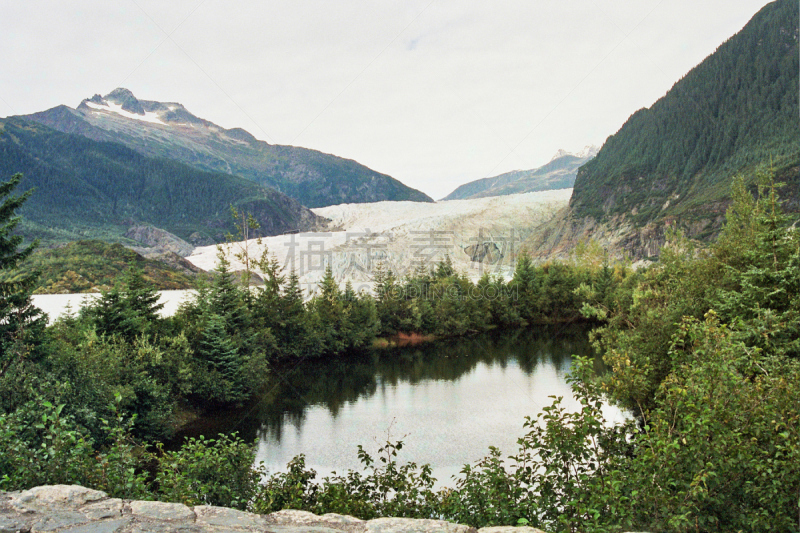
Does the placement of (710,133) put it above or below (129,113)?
below

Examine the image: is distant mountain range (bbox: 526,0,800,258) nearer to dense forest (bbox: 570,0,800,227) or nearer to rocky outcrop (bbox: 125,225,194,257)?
dense forest (bbox: 570,0,800,227)

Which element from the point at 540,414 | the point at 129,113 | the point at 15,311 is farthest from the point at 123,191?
the point at 129,113

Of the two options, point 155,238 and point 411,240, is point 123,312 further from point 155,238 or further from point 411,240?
point 155,238

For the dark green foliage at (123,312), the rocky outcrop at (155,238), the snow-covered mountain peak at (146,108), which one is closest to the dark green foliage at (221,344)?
the dark green foliage at (123,312)

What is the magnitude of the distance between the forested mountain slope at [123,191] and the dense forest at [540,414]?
190 ft

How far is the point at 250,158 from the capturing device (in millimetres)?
164750

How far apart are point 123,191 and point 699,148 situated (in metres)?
97.5

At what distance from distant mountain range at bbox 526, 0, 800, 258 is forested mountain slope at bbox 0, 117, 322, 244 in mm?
48046

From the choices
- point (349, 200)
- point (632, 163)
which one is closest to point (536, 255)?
point (632, 163)

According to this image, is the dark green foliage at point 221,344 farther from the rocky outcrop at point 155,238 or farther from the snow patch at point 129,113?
the snow patch at point 129,113

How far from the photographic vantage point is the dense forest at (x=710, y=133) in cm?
6994

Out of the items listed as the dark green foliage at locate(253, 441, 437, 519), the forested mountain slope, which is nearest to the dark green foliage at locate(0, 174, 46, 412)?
the dark green foliage at locate(253, 441, 437, 519)

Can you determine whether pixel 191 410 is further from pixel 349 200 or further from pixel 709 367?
pixel 349 200

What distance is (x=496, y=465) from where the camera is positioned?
6.58 m
